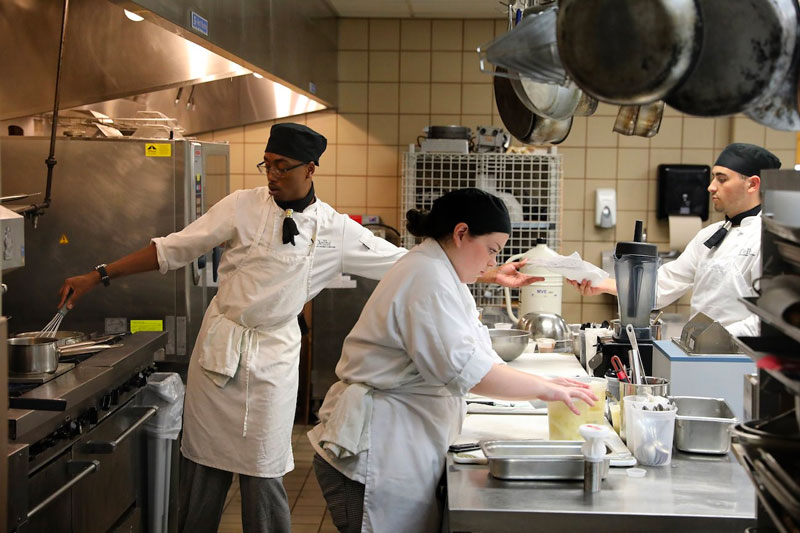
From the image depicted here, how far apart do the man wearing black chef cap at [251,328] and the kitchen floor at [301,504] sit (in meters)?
0.86

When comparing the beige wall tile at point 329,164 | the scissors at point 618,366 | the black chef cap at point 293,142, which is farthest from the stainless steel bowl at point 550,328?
the beige wall tile at point 329,164

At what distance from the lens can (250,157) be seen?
620 centimetres

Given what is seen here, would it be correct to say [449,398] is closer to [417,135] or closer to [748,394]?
[748,394]

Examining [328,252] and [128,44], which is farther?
[128,44]

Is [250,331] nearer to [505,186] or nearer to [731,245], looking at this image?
[731,245]

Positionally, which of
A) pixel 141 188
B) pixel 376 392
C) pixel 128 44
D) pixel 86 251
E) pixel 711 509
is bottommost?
pixel 711 509

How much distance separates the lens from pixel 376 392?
2.41 metres

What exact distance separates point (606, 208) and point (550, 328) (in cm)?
249

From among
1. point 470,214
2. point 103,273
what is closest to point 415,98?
point 103,273

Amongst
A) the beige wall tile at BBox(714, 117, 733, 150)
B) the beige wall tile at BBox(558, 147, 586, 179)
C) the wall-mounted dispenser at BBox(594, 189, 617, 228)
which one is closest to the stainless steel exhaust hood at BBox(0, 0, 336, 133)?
the beige wall tile at BBox(558, 147, 586, 179)

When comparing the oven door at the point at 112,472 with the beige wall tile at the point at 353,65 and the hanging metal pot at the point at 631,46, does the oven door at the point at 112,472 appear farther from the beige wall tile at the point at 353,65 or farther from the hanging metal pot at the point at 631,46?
the beige wall tile at the point at 353,65

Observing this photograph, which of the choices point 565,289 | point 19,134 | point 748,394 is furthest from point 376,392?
point 565,289

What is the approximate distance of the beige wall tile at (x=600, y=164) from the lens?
6.07m

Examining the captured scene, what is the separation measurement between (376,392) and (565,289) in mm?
3971
